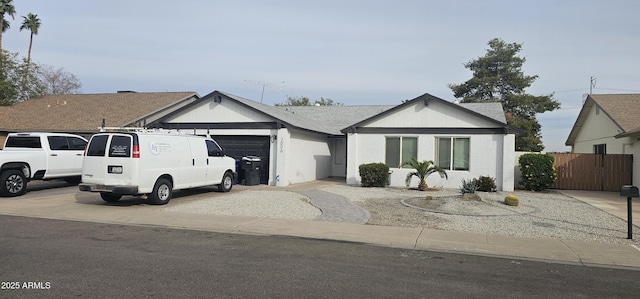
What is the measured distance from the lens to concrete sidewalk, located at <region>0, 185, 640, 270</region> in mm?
7641

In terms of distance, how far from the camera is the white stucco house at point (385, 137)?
60.7ft

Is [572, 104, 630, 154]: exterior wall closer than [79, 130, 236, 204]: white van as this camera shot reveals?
No

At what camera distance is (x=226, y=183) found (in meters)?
15.7

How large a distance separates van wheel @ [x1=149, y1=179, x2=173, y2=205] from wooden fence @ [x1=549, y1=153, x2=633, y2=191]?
56.3 feet

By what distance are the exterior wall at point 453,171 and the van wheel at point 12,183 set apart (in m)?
12.5

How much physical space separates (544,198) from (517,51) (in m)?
30.6

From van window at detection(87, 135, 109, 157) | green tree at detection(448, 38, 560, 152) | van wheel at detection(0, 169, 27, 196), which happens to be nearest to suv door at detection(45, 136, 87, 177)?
van wheel at detection(0, 169, 27, 196)

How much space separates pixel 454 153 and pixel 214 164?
10.4 m

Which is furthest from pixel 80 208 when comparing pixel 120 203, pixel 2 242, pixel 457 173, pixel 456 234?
pixel 457 173

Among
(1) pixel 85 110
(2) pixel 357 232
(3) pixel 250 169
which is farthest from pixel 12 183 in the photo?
(1) pixel 85 110

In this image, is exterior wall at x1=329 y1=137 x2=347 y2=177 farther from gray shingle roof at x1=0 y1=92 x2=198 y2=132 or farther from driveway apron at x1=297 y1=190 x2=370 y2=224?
gray shingle roof at x1=0 y1=92 x2=198 y2=132

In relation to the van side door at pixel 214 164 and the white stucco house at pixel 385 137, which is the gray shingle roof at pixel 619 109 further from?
the van side door at pixel 214 164

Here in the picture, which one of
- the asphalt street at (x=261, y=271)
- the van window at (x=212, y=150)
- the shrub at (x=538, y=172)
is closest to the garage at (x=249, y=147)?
the van window at (x=212, y=150)

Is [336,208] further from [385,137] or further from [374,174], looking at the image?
[385,137]
